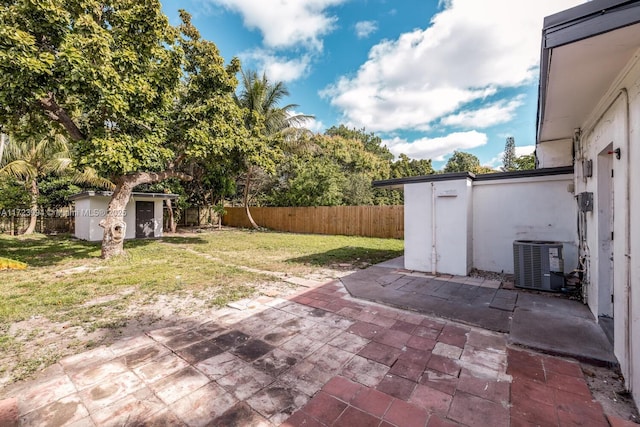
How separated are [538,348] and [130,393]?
3.71 m

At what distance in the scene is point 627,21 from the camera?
1536mm

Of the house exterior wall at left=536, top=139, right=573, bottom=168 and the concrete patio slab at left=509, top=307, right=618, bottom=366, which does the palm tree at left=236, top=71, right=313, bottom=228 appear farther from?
the concrete patio slab at left=509, top=307, right=618, bottom=366

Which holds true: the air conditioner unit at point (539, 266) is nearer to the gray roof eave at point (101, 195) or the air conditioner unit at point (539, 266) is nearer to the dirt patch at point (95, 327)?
the dirt patch at point (95, 327)

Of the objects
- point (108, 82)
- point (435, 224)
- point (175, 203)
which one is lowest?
point (435, 224)

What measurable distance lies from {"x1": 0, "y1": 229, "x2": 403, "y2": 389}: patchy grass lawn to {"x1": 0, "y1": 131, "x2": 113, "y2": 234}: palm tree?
3.98 m

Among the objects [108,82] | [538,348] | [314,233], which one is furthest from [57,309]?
[314,233]

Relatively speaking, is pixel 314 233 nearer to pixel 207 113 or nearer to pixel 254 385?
pixel 207 113

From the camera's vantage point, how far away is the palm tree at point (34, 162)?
11.5 m

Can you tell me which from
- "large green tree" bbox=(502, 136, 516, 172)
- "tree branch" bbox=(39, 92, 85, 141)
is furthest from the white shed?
"large green tree" bbox=(502, 136, 516, 172)

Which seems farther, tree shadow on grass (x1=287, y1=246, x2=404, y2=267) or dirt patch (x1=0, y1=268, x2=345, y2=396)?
tree shadow on grass (x1=287, y1=246, x2=404, y2=267)

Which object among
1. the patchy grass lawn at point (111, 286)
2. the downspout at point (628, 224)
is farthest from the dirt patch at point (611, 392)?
the patchy grass lawn at point (111, 286)

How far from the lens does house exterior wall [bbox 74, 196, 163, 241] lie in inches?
449

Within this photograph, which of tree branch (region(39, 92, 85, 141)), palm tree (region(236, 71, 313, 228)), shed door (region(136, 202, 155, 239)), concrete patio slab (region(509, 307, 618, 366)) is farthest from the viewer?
palm tree (region(236, 71, 313, 228))

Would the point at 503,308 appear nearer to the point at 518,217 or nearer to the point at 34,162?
the point at 518,217
